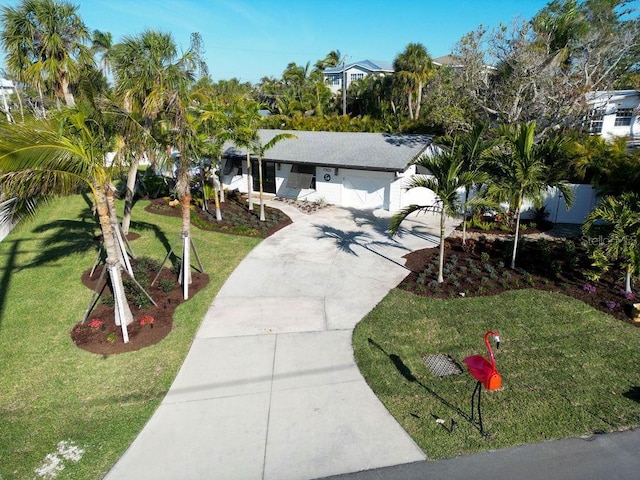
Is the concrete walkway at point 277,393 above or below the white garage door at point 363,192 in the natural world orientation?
below

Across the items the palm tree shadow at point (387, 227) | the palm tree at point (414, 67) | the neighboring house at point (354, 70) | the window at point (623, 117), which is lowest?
the palm tree shadow at point (387, 227)

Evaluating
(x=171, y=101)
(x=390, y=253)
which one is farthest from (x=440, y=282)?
(x=171, y=101)

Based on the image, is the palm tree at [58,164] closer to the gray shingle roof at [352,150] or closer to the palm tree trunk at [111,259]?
the palm tree trunk at [111,259]

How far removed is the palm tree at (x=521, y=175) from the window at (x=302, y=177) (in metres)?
9.66

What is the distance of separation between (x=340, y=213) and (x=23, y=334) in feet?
40.3

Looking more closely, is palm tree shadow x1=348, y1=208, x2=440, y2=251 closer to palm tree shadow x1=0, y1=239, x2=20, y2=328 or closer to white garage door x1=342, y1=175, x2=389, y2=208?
white garage door x1=342, y1=175, x2=389, y2=208

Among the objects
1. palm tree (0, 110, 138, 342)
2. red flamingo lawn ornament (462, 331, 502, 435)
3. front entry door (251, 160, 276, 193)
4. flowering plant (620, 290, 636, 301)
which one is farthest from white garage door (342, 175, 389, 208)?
red flamingo lawn ornament (462, 331, 502, 435)

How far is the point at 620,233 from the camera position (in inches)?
356

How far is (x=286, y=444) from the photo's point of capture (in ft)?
18.7

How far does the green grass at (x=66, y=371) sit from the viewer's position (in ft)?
18.7

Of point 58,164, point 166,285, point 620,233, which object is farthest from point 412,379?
point 58,164

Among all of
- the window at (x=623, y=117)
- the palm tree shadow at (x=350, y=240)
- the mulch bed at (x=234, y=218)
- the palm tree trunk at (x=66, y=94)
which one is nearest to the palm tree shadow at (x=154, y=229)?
the mulch bed at (x=234, y=218)

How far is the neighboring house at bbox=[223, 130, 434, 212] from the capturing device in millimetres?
17578

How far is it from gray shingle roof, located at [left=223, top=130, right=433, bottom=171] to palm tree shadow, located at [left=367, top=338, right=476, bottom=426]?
1019 centimetres
